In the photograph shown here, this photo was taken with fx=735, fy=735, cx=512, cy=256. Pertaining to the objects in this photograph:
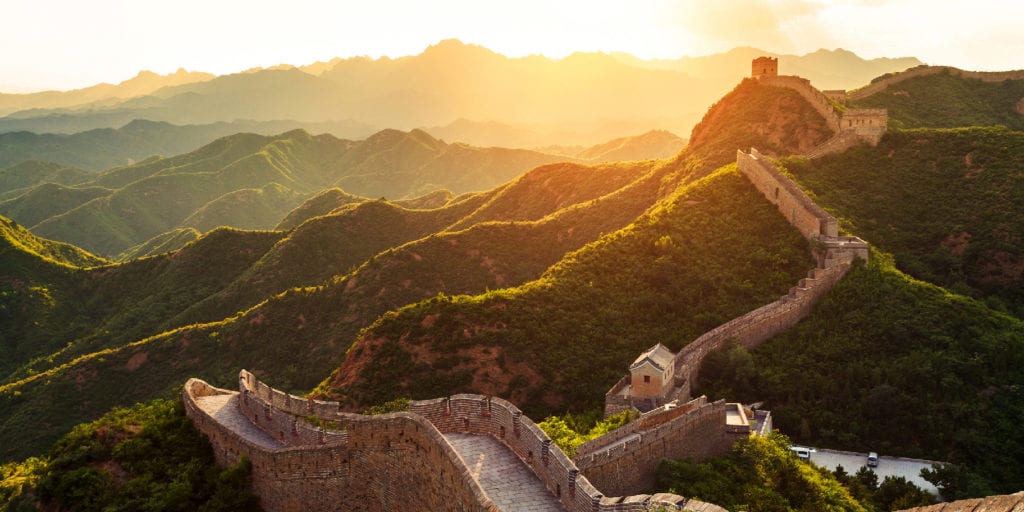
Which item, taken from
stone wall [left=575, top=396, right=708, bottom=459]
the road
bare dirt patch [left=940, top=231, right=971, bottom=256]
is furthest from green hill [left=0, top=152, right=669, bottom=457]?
the road

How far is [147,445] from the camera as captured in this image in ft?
76.1

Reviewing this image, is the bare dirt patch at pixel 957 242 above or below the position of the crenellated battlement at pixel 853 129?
below

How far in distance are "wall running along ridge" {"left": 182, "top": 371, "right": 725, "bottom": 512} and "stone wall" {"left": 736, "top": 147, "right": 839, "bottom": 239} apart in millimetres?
30781

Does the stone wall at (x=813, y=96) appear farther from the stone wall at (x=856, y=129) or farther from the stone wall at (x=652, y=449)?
the stone wall at (x=652, y=449)

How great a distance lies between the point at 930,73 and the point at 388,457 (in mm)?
82431

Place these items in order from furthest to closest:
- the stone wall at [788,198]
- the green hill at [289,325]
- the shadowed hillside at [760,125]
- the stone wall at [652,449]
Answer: the shadowed hillside at [760,125], the green hill at [289,325], the stone wall at [788,198], the stone wall at [652,449]

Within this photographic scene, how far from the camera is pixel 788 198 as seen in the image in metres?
47.6

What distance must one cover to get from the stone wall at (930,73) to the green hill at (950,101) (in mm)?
406

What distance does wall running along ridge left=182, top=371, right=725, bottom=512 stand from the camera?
17.6 meters

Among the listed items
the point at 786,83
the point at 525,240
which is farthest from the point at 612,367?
the point at 786,83

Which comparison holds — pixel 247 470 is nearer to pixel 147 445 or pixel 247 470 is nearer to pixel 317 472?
pixel 317 472

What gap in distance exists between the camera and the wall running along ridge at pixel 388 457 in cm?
1759

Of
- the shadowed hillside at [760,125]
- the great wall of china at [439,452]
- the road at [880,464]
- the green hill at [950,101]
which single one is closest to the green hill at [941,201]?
the shadowed hillside at [760,125]

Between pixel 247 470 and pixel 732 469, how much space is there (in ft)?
53.7
